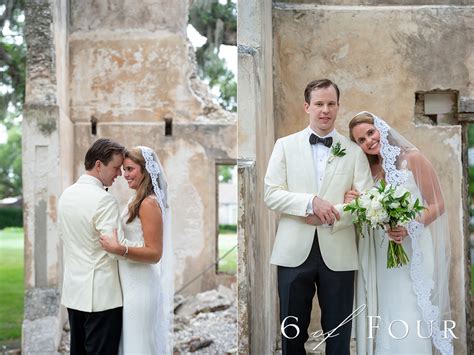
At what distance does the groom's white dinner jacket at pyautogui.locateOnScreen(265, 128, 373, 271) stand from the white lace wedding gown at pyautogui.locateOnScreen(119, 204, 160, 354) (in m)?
0.91

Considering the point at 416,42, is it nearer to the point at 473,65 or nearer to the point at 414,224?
the point at 473,65

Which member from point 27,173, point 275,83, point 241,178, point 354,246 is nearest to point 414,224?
point 354,246

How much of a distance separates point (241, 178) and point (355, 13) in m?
2.58

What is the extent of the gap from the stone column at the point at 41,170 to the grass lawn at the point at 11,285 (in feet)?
4.70

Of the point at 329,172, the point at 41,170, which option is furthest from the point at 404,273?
the point at 41,170

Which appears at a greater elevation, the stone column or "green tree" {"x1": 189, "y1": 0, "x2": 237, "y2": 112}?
"green tree" {"x1": 189, "y1": 0, "x2": 237, "y2": 112}

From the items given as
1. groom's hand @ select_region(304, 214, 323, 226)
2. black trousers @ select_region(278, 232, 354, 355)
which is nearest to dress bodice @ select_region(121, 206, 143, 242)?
black trousers @ select_region(278, 232, 354, 355)

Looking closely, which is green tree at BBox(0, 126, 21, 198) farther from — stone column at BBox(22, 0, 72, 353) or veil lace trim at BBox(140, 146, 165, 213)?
veil lace trim at BBox(140, 146, 165, 213)

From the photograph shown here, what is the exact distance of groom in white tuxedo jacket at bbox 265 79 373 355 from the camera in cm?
511

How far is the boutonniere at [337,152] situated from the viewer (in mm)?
5230

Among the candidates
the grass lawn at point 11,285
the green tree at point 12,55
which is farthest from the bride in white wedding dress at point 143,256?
the green tree at point 12,55

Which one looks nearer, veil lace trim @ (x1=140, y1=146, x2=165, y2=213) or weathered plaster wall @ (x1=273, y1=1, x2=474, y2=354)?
veil lace trim @ (x1=140, y1=146, x2=165, y2=213)

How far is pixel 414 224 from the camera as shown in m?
5.24

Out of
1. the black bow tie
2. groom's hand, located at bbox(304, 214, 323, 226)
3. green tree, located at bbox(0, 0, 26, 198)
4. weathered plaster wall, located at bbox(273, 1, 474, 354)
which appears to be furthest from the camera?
green tree, located at bbox(0, 0, 26, 198)
